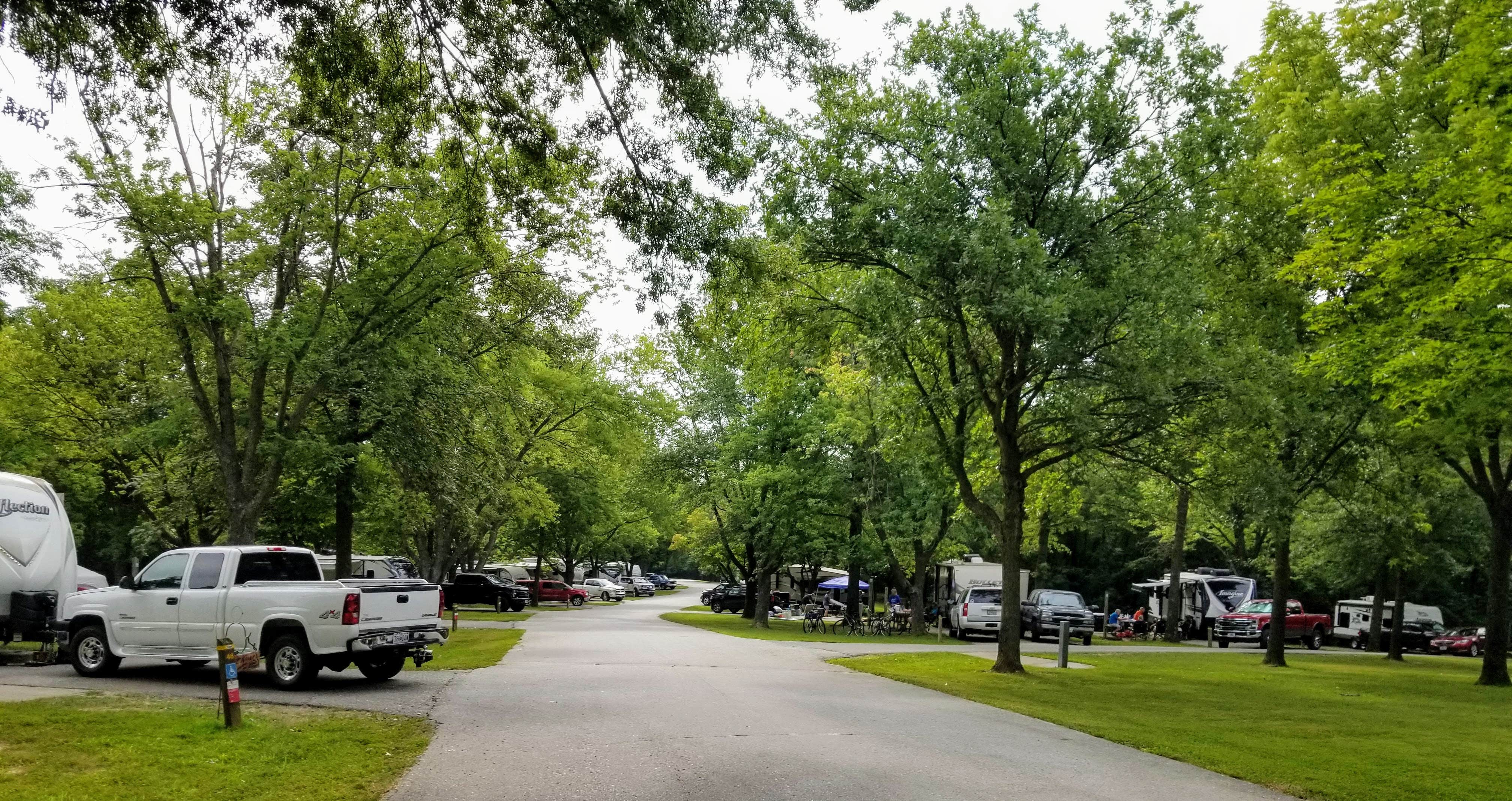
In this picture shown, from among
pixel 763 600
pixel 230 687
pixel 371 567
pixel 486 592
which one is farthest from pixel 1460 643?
pixel 230 687

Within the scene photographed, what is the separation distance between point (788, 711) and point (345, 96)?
8.12 m

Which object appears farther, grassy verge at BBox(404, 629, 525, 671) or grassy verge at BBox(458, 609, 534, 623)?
grassy verge at BBox(458, 609, 534, 623)

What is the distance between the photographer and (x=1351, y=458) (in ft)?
68.5

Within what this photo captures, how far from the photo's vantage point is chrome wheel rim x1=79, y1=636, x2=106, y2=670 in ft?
43.9

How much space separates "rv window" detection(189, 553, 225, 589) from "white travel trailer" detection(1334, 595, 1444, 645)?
1677 inches

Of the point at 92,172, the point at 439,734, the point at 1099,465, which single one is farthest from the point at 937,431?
the point at 92,172

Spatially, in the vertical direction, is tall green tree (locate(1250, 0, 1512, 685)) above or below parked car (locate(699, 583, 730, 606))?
above

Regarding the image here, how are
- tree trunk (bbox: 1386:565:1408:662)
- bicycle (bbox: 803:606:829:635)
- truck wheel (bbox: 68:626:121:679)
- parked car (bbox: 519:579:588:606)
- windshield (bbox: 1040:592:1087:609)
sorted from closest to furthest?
truck wheel (bbox: 68:626:121:679)
tree trunk (bbox: 1386:565:1408:662)
windshield (bbox: 1040:592:1087:609)
bicycle (bbox: 803:606:829:635)
parked car (bbox: 519:579:588:606)

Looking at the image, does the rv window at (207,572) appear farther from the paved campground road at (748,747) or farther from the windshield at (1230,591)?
the windshield at (1230,591)

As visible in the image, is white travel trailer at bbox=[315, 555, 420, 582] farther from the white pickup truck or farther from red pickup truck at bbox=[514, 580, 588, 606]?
red pickup truck at bbox=[514, 580, 588, 606]

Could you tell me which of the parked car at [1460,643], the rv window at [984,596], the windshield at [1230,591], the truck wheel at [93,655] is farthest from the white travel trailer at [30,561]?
the parked car at [1460,643]

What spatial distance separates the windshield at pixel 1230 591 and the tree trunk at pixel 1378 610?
4501 mm

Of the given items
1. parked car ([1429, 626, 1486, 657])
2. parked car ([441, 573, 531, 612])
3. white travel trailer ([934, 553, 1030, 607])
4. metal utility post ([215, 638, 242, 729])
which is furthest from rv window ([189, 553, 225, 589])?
parked car ([1429, 626, 1486, 657])

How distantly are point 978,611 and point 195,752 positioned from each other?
25.9 metres
